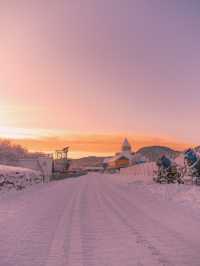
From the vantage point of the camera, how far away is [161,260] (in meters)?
7.49

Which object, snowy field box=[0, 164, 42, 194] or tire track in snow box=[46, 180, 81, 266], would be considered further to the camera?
snowy field box=[0, 164, 42, 194]

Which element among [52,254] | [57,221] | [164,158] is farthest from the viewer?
[164,158]

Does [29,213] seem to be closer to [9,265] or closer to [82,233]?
[82,233]

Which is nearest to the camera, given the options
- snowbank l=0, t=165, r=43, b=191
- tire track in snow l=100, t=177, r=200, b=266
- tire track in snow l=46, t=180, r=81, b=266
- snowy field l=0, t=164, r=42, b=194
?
tire track in snow l=46, t=180, r=81, b=266

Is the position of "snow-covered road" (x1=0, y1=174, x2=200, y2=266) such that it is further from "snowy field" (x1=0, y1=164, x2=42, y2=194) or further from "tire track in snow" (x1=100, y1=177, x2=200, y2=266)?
"snowy field" (x1=0, y1=164, x2=42, y2=194)

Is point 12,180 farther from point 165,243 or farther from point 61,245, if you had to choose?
point 165,243

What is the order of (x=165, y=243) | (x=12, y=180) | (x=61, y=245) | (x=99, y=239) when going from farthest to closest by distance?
1. (x=12, y=180)
2. (x=99, y=239)
3. (x=165, y=243)
4. (x=61, y=245)

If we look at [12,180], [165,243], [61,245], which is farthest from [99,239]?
[12,180]

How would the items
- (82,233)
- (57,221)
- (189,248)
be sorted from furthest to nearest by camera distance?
(57,221) → (82,233) → (189,248)

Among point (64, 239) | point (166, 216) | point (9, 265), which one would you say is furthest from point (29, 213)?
point (9, 265)

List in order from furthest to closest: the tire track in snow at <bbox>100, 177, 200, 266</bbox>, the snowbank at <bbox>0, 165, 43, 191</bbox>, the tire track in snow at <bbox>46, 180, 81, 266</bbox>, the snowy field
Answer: the snowbank at <bbox>0, 165, 43, 191</bbox> < the snowy field < the tire track in snow at <bbox>100, 177, 200, 266</bbox> < the tire track in snow at <bbox>46, 180, 81, 266</bbox>

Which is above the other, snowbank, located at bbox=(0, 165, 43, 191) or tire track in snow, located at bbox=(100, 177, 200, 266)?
snowbank, located at bbox=(0, 165, 43, 191)

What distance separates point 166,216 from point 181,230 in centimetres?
339

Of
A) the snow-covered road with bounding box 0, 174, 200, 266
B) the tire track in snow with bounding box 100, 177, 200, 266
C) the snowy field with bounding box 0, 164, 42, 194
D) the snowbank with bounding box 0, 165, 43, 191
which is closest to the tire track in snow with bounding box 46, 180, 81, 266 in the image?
the snow-covered road with bounding box 0, 174, 200, 266
